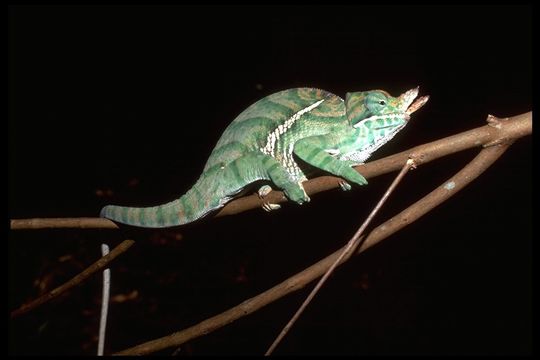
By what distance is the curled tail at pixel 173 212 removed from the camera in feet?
5.70

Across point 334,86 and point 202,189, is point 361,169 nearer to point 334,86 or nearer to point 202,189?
point 202,189

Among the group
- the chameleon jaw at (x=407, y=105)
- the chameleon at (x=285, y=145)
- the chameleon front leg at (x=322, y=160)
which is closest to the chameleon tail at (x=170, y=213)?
the chameleon at (x=285, y=145)

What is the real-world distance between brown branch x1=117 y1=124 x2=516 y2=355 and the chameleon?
11.0 inches

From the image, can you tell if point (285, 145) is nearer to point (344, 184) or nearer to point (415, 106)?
point (344, 184)

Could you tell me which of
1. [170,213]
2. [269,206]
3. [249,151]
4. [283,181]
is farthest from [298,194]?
[170,213]

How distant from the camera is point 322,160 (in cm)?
166

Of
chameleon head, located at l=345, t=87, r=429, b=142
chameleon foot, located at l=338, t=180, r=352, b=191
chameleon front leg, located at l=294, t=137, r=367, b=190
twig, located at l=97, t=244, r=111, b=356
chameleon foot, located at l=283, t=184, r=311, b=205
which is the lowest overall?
A: twig, located at l=97, t=244, r=111, b=356

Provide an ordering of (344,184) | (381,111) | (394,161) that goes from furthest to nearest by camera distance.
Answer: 1. (381,111)
2. (344,184)
3. (394,161)

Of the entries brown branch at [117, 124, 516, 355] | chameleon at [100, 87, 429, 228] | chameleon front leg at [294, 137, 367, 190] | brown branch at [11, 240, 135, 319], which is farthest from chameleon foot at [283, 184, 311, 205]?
brown branch at [11, 240, 135, 319]

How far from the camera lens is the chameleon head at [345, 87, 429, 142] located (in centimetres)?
169

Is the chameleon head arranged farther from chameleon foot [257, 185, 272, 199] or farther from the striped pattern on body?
chameleon foot [257, 185, 272, 199]

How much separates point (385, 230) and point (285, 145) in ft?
2.03

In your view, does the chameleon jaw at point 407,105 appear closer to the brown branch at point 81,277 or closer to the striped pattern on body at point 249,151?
the striped pattern on body at point 249,151

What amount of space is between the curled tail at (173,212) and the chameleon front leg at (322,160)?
36 centimetres
